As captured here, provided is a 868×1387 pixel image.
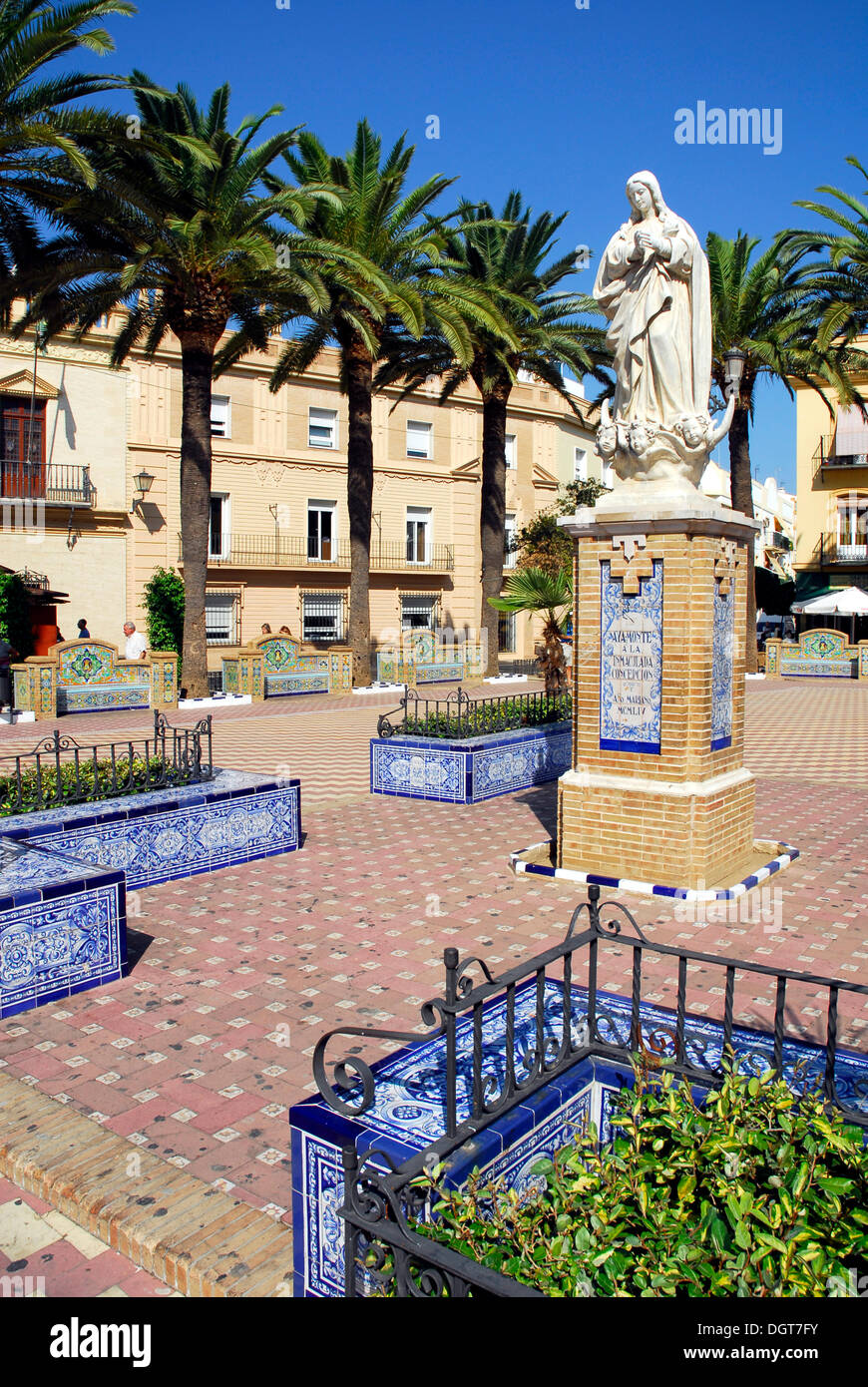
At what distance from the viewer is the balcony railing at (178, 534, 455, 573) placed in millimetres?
28484

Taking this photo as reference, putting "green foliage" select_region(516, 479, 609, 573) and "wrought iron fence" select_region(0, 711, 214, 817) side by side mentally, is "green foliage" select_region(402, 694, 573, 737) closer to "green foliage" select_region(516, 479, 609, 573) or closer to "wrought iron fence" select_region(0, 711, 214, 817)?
"wrought iron fence" select_region(0, 711, 214, 817)

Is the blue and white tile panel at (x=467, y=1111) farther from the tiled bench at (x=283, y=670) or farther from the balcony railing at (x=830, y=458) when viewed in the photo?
the balcony railing at (x=830, y=458)

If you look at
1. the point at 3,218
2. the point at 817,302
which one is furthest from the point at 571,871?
the point at 817,302

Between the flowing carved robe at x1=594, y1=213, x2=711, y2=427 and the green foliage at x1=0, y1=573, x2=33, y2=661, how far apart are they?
18.5 m

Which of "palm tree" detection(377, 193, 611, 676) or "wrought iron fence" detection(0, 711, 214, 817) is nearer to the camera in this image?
"wrought iron fence" detection(0, 711, 214, 817)

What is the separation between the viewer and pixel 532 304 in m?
20.6

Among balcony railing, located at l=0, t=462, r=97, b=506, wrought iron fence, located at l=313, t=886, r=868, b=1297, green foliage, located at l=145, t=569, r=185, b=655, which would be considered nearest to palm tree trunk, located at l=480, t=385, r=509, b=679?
green foliage, located at l=145, t=569, r=185, b=655

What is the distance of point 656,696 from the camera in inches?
266

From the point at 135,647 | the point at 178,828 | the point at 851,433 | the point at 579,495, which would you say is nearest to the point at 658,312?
the point at 178,828

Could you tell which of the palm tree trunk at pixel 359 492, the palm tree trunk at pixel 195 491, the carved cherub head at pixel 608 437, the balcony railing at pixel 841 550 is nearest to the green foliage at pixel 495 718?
the carved cherub head at pixel 608 437

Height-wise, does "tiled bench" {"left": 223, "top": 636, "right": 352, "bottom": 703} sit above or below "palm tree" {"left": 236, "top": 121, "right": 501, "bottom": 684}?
below

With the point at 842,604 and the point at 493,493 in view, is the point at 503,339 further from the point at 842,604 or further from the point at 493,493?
the point at 842,604

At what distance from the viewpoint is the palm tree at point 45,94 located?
12.6 metres
